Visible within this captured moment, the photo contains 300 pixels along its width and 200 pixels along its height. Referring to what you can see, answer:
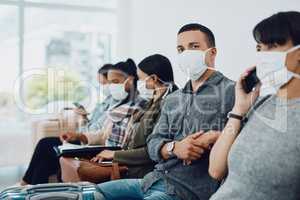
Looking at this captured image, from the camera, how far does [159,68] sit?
246 centimetres

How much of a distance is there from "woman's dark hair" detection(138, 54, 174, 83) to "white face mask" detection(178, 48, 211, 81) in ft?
1.57

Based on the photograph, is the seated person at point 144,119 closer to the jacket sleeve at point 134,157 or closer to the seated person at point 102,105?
the jacket sleeve at point 134,157

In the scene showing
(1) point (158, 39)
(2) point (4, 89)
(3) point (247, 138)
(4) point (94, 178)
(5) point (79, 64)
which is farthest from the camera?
(5) point (79, 64)

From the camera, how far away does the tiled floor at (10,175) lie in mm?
3671

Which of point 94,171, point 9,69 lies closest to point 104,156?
point 94,171

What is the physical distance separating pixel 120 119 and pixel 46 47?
2473 mm

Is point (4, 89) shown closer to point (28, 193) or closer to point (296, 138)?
point (28, 193)

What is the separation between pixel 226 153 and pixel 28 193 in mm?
742

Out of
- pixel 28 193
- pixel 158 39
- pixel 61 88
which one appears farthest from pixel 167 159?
pixel 61 88

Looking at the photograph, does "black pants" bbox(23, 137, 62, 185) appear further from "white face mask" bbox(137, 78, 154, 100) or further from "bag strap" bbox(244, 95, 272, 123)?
"bag strap" bbox(244, 95, 272, 123)

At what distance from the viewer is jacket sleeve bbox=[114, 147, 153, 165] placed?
2189 millimetres

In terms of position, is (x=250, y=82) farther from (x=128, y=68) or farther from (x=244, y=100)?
(x=128, y=68)

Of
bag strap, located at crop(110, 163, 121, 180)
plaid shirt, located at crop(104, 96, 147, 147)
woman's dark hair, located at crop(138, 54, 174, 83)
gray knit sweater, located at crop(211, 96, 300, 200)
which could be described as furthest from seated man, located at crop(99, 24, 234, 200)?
plaid shirt, located at crop(104, 96, 147, 147)

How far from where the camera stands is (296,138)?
1260 mm
